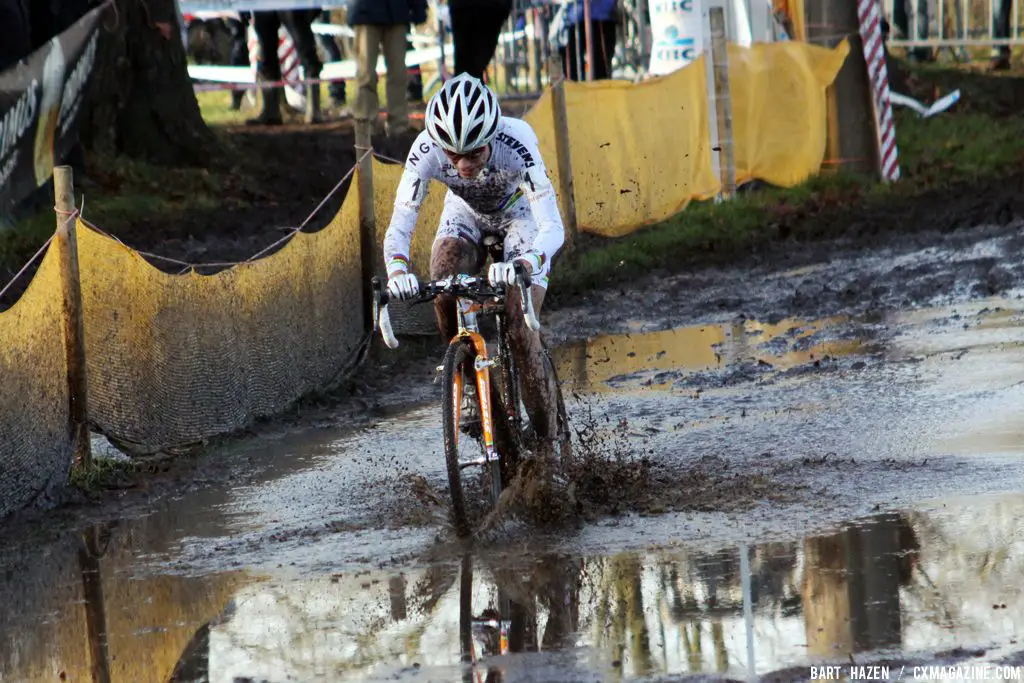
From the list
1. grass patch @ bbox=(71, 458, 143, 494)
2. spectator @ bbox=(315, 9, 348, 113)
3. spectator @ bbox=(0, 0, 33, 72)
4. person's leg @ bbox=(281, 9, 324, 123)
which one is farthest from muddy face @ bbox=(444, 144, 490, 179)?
spectator @ bbox=(315, 9, 348, 113)

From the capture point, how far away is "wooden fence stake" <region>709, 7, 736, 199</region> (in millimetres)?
17844

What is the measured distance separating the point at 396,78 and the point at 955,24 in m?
8.99

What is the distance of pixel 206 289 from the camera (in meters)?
9.77

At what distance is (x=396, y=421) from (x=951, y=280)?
525 cm

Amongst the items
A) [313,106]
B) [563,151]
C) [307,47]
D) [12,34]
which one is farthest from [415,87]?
[12,34]

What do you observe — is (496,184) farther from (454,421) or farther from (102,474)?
(102,474)

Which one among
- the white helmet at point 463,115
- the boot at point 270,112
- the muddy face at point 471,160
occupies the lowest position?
the boot at point 270,112

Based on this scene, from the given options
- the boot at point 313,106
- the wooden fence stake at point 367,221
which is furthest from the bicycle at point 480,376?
the boot at point 313,106

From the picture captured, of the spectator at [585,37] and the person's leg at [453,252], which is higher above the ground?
the spectator at [585,37]

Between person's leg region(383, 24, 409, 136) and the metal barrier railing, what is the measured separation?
7973mm

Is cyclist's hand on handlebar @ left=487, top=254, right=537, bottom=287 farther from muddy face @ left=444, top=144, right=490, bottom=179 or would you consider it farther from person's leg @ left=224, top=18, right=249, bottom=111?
person's leg @ left=224, top=18, right=249, bottom=111

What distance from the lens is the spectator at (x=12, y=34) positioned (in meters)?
14.7

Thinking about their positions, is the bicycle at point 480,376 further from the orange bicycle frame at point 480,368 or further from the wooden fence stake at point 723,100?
the wooden fence stake at point 723,100

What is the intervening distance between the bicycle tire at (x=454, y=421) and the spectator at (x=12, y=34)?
866 cm
